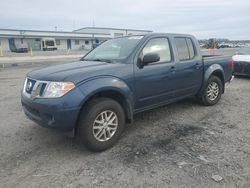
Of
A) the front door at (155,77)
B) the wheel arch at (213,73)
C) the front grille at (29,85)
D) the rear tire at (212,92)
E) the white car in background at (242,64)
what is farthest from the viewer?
the white car in background at (242,64)

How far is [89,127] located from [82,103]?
0.37 metres

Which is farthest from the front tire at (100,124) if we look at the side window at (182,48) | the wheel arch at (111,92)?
the side window at (182,48)

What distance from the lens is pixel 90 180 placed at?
3.23 meters

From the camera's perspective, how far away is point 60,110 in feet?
11.7

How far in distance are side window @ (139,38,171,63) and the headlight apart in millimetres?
1578

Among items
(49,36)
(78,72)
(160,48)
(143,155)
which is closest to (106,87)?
(78,72)

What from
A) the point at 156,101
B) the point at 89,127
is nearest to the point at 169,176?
the point at 89,127

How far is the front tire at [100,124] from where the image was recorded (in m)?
3.80

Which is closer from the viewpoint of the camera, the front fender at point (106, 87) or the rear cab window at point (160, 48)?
the front fender at point (106, 87)

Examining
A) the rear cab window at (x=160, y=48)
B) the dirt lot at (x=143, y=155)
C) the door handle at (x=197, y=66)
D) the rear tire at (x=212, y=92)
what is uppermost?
the rear cab window at (x=160, y=48)

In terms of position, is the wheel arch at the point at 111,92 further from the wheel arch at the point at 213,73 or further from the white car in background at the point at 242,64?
the white car in background at the point at 242,64

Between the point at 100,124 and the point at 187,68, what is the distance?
8.10ft

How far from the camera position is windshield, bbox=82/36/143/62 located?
15.3ft

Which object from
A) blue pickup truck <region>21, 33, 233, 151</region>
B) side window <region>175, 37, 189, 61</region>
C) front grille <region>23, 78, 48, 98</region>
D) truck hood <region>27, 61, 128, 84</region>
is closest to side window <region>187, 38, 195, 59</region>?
blue pickup truck <region>21, 33, 233, 151</region>
